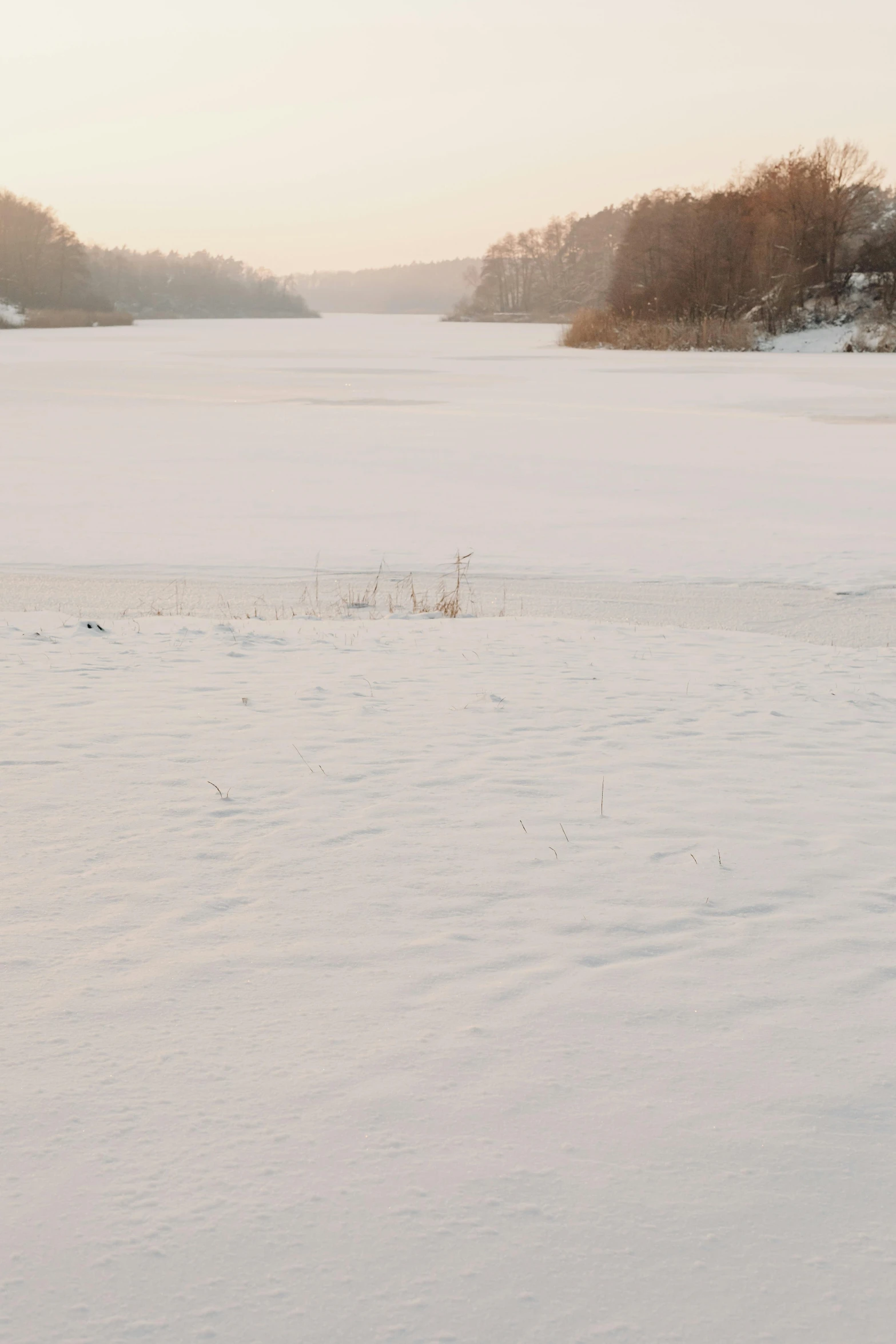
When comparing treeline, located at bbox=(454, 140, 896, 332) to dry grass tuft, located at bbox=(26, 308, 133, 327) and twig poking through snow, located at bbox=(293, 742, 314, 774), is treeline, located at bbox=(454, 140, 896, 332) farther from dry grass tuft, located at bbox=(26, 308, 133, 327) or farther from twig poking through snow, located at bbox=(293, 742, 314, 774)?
twig poking through snow, located at bbox=(293, 742, 314, 774)

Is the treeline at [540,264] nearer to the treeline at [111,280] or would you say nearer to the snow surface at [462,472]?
the treeline at [111,280]

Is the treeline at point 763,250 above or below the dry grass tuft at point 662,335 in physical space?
above

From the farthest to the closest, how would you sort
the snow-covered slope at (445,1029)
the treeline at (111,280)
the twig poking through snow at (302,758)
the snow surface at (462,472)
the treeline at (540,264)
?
1. the treeline at (540,264)
2. the treeline at (111,280)
3. the snow surface at (462,472)
4. the twig poking through snow at (302,758)
5. the snow-covered slope at (445,1029)

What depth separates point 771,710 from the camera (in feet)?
22.1

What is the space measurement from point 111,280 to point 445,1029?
146467 millimetres

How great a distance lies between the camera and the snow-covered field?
252 centimetres

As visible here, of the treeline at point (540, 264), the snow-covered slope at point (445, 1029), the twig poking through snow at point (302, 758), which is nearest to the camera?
the snow-covered slope at point (445, 1029)

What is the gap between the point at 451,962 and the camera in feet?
12.4

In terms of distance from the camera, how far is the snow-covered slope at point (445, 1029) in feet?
8.17

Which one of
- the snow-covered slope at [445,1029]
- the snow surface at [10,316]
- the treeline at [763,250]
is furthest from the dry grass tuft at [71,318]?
the snow-covered slope at [445,1029]

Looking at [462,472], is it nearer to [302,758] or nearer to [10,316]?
[302,758]

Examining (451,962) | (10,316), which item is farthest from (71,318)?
(451,962)

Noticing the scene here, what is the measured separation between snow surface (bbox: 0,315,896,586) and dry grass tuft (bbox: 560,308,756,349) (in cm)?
1409

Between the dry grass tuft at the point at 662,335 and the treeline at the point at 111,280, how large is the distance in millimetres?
43156
